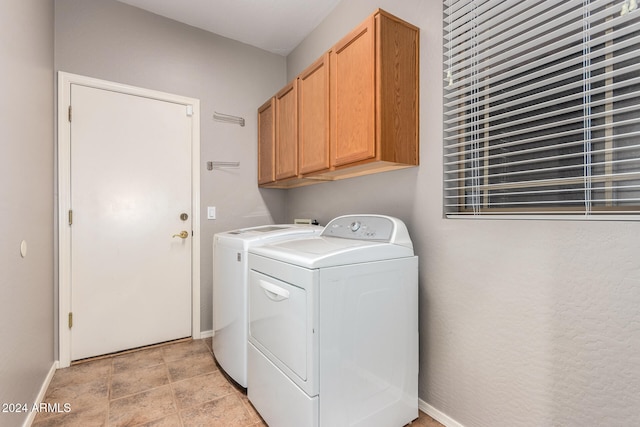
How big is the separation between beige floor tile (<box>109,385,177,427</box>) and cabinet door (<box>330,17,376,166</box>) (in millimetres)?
1756

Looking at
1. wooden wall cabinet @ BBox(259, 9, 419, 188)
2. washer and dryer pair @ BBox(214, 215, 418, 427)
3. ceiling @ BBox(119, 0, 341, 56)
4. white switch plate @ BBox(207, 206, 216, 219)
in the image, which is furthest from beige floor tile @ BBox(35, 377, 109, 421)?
ceiling @ BBox(119, 0, 341, 56)

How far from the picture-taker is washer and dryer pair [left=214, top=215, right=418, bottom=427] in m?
1.25

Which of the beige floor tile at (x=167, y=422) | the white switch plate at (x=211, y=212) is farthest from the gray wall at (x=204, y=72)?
the beige floor tile at (x=167, y=422)

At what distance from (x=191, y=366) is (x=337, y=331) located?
151cm

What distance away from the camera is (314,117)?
210 cm

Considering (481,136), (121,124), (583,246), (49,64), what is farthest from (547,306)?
(49,64)

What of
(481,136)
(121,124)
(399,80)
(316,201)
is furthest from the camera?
(316,201)

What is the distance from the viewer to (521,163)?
4.31 feet

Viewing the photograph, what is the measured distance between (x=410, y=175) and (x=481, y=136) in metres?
0.42

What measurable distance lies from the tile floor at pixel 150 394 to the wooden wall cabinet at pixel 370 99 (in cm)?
150

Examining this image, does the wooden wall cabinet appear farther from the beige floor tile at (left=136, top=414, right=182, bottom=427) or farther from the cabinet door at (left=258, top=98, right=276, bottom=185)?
the beige floor tile at (left=136, top=414, right=182, bottom=427)

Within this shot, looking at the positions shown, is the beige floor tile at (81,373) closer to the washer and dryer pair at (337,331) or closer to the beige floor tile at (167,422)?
the beige floor tile at (167,422)

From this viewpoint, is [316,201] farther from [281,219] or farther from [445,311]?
[445,311]

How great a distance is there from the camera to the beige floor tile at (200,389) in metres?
1.80
